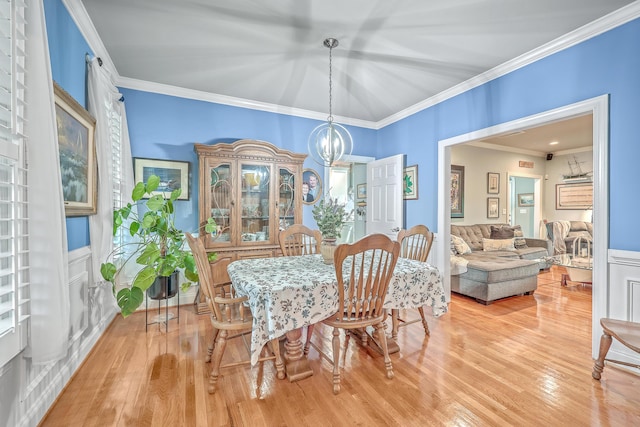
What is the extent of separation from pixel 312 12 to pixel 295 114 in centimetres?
210

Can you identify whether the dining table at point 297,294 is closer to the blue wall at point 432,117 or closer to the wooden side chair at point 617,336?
the wooden side chair at point 617,336

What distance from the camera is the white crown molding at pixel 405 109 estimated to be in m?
2.11

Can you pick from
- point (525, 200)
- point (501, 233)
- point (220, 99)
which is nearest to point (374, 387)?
point (220, 99)

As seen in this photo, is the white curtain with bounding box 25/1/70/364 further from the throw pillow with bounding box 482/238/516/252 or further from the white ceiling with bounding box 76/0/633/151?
the throw pillow with bounding box 482/238/516/252

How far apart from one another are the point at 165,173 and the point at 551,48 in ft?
13.6

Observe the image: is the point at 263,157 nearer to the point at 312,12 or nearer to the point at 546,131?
the point at 312,12

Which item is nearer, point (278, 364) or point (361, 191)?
point (278, 364)

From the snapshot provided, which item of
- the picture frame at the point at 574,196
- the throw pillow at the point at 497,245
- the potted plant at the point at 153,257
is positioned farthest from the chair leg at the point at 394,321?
the picture frame at the point at 574,196

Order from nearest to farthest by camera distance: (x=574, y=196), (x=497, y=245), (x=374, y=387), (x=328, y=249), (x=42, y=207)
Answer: (x=42, y=207), (x=374, y=387), (x=328, y=249), (x=497, y=245), (x=574, y=196)

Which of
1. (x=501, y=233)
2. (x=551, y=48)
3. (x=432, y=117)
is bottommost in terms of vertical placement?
(x=501, y=233)

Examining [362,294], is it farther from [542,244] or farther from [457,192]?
[542,244]

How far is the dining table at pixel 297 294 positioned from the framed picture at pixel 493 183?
4.77 m

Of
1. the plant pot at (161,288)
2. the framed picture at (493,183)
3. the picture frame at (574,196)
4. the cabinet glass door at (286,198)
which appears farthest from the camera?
the picture frame at (574,196)

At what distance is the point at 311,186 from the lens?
14.1 ft
